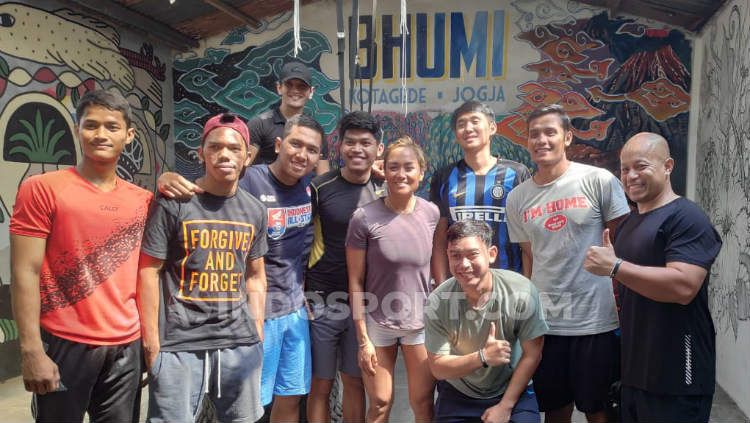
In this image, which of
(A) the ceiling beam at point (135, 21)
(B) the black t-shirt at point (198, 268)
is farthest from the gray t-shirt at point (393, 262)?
(A) the ceiling beam at point (135, 21)

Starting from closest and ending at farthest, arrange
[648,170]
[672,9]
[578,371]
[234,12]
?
[648,170], [578,371], [672,9], [234,12]

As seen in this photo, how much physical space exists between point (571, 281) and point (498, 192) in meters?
0.64

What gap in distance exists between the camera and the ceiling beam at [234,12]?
6213mm

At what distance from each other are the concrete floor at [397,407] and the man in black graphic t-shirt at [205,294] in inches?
79.5

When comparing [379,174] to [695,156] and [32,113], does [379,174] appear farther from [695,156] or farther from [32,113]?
[695,156]

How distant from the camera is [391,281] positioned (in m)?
2.87

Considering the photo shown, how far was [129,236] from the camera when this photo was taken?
92.2 inches

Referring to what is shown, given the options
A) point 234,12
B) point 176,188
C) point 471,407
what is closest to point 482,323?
point 471,407

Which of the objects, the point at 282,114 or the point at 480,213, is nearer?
the point at 480,213

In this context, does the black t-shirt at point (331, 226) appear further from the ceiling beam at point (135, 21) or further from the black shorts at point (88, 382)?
the ceiling beam at point (135, 21)

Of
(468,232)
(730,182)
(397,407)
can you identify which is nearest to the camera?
(468,232)

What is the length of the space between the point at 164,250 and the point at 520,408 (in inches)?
69.5

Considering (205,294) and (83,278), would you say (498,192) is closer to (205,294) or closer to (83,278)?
(205,294)

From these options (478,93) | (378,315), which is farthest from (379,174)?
(478,93)
